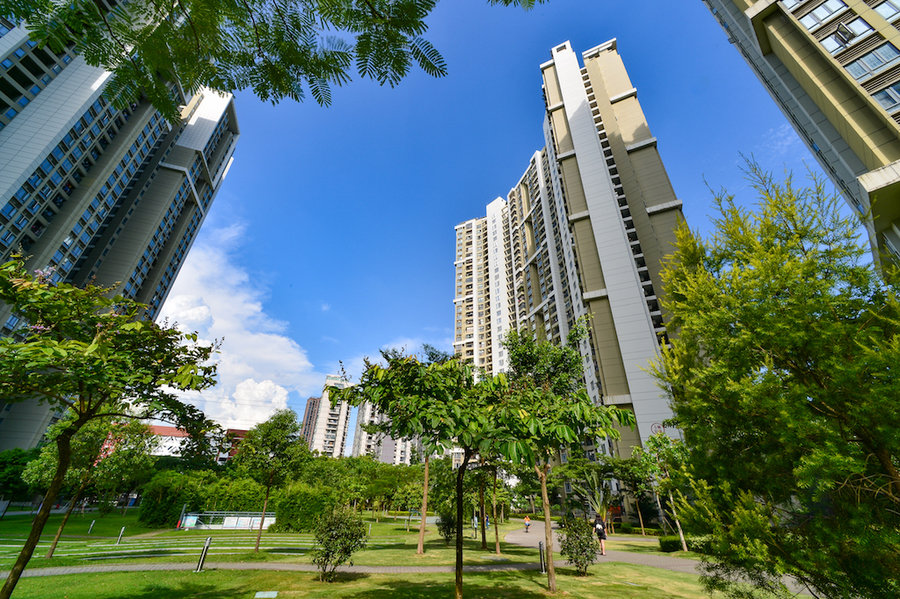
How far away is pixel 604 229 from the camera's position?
52844 mm

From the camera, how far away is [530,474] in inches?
816

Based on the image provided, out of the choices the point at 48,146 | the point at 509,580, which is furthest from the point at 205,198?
the point at 509,580

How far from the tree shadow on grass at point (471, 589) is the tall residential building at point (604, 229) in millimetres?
33488

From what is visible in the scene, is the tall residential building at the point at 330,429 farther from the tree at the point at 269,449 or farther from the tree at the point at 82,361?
the tree at the point at 82,361

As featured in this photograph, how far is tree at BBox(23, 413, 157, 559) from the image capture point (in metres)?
18.9

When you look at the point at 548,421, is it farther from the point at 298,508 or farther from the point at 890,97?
the point at 298,508

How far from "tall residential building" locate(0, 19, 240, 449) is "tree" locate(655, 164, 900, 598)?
33.3m

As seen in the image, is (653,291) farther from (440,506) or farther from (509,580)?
(509,580)

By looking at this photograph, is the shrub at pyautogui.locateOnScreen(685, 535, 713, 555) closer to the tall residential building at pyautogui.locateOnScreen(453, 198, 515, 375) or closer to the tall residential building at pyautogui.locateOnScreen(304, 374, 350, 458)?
the tall residential building at pyautogui.locateOnScreen(453, 198, 515, 375)

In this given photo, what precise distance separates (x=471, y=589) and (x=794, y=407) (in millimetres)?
9336

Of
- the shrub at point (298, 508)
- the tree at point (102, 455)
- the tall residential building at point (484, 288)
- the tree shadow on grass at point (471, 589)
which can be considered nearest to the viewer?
the tree shadow on grass at point (471, 589)

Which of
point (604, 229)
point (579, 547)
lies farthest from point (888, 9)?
point (604, 229)

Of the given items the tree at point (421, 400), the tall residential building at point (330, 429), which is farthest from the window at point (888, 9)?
the tall residential building at point (330, 429)

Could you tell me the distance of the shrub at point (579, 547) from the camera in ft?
42.1
